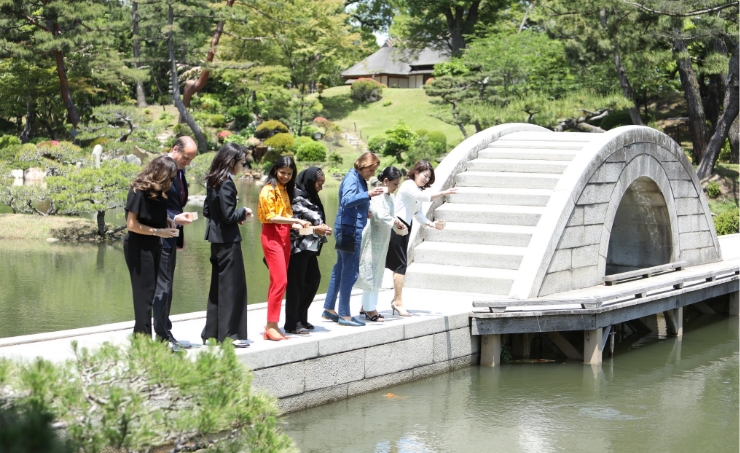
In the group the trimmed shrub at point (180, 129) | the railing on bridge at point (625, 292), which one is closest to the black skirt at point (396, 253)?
→ the railing on bridge at point (625, 292)

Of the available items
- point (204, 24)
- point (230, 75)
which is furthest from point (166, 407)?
point (204, 24)

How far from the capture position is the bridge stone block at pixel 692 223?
12429mm

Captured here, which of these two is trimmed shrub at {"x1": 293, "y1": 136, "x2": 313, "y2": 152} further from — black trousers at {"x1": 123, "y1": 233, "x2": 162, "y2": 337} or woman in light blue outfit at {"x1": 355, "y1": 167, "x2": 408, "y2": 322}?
black trousers at {"x1": 123, "y1": 233, "x2": 162, "y2": 337}

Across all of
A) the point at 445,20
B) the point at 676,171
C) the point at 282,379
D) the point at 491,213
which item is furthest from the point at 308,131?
the point at 282,379

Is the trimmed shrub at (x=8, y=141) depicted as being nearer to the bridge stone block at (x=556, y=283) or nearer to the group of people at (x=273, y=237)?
the bridge stone block at (x=556, y=283)

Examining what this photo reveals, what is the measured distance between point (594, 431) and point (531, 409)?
27.4 inches

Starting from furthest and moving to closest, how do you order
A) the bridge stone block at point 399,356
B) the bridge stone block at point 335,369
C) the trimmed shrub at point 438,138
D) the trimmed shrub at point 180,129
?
1. the trimmed shrub at point 438,138
2. the trimmed shrub at point 180,129
3. the bridge stone block at point 399,356
4. the bridge stone block at point 335,369

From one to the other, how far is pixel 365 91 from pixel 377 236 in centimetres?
4092

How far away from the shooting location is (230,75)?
38438 millimetres

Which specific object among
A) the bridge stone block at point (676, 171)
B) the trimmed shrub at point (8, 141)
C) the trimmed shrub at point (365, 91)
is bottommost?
the bridge stone block at point (676, 171)

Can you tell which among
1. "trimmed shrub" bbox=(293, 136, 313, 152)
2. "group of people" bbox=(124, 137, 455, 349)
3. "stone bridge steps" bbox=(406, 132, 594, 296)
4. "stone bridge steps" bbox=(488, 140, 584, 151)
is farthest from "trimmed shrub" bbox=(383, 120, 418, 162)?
"group of people" bbox=(124, 137, 455, 349)

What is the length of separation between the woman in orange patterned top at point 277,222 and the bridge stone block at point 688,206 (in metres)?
7.20

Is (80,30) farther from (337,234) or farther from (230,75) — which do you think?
(337,234)

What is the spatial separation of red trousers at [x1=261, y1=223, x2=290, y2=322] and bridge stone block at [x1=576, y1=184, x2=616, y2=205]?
14.4 ft
